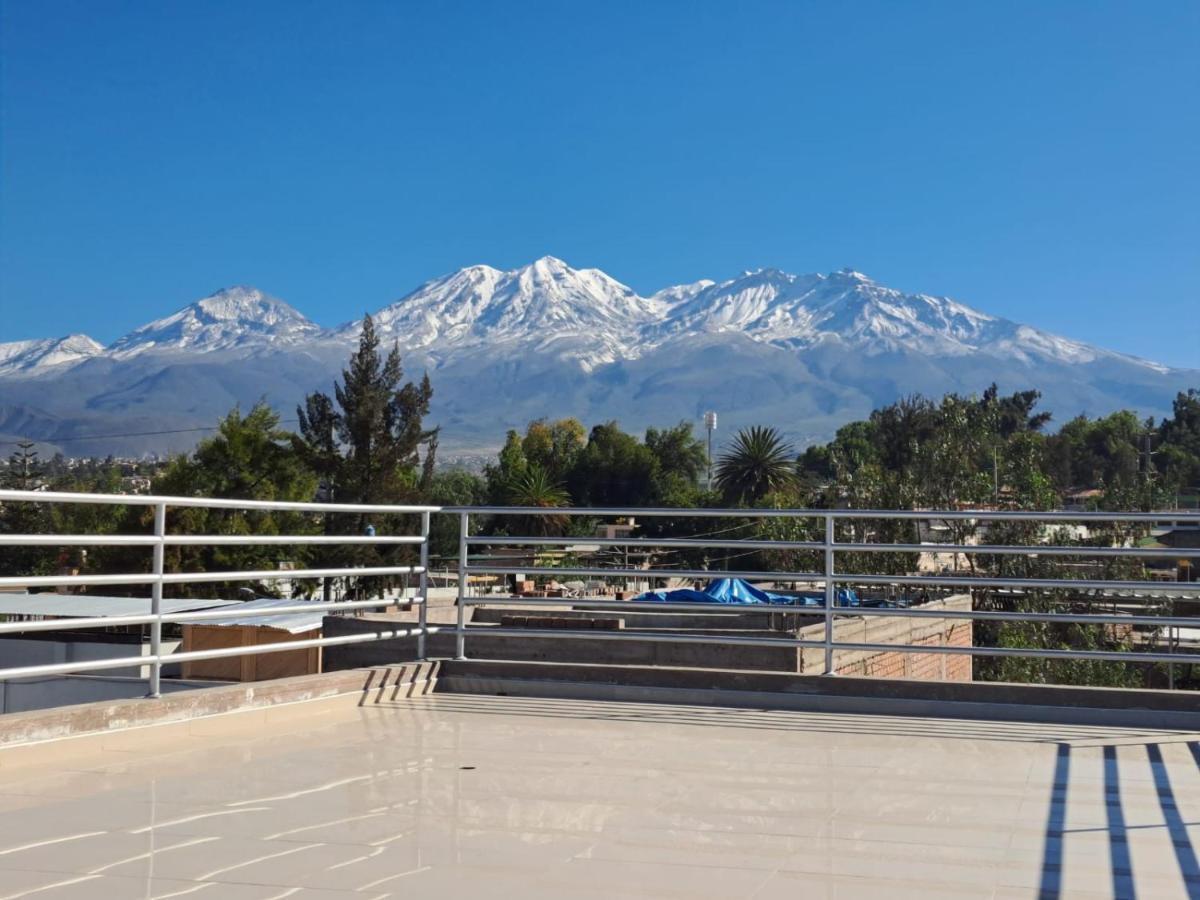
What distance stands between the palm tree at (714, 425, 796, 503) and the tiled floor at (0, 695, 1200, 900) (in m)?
51.6

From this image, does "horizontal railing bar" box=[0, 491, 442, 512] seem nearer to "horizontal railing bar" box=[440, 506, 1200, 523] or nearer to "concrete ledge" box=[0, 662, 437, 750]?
"concrete ledge" box=[0, 662, 437, 750]

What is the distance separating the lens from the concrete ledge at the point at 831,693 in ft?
21.5

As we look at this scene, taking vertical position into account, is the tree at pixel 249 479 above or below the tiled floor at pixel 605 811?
above

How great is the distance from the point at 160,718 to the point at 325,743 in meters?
0.77

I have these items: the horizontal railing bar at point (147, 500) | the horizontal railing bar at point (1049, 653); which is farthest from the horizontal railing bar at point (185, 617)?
the horizontal railing bar at point (1049, 653)

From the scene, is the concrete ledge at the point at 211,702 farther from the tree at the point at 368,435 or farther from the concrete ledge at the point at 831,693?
the tree at the point at 368,435

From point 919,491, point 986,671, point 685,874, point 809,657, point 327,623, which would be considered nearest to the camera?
point 685,874

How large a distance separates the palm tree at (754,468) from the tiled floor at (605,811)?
51601 mm

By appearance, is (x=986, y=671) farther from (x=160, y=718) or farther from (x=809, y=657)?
(x=160, y=718)

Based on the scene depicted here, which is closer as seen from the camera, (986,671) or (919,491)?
(986,671)

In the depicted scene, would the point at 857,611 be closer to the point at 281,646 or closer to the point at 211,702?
the point at 281,646

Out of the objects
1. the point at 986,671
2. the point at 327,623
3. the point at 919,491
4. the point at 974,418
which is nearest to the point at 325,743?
the point at 327,623

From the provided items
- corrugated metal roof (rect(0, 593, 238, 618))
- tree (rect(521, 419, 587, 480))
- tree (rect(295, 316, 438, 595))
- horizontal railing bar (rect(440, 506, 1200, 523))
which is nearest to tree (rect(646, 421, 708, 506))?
tree (rect(521, 419, 587, 480))

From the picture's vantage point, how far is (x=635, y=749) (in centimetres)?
586
